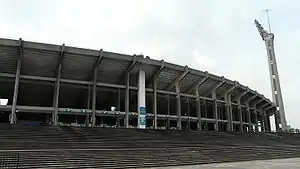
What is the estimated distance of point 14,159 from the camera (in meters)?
12.6

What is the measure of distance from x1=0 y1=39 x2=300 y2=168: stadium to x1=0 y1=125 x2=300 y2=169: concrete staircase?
0.05m

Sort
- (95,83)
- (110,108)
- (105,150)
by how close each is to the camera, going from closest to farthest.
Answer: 1. (105,150)
2. (95,83)
3. (110,108)

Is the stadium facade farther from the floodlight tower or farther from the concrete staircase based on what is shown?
the floodlight tower

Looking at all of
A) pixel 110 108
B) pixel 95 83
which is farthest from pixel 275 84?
pixel 95 83

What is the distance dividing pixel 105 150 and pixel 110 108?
1260 inches

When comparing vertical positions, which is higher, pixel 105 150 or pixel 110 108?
pixel 110 108

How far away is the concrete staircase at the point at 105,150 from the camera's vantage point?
13742 mm

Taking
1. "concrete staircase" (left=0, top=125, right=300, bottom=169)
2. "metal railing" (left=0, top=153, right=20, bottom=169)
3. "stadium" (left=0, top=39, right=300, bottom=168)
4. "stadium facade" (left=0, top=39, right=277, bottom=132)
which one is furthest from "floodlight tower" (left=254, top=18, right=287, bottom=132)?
"metal railing" (left=0, top=153, right=20, bottom=169)

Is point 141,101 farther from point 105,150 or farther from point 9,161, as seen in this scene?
point 9,161

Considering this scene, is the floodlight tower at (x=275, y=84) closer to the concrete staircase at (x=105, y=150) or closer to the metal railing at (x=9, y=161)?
the concrete staircase at (x=105, y=150)

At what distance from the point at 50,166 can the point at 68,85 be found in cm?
2358

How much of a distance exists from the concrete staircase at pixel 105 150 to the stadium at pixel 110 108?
2.0 inches

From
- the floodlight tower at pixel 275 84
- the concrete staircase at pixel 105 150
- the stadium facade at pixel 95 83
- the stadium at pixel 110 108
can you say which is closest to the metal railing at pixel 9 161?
the concrete staircase at pixel 105 150

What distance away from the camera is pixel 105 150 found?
1634 centimetres
